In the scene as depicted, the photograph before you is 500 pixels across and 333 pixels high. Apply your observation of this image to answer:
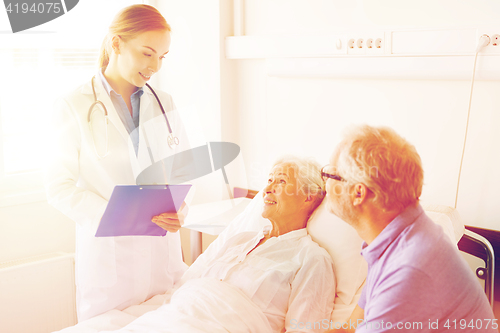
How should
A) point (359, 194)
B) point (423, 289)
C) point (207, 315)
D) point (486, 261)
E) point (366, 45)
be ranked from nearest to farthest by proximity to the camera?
point (423, 289)
point (359, 194)
point (207, 315)
point (486, 261)
point (366, 45)

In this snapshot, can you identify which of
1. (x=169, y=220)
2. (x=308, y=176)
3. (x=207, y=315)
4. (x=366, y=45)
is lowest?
(x=207, y=315)

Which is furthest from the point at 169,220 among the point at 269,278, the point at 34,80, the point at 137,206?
the point at 34,80

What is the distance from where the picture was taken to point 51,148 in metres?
1.64

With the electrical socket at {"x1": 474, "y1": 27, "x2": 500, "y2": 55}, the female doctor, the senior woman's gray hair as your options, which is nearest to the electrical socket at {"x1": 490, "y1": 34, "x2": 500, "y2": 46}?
the electrical socket at {"x1": 474, "y1": 27, "x2": 500, "y2": 55}

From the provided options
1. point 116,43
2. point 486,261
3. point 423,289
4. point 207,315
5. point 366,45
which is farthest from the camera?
point 366,45

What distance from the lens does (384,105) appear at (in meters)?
2.09

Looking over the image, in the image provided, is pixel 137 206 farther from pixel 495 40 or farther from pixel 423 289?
pixel 495 40

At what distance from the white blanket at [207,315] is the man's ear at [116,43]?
2.97 ft

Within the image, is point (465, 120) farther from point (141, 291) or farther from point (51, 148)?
point (51, 148)

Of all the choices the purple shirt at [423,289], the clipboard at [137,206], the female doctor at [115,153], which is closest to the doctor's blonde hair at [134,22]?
the female doctor at [115,153]

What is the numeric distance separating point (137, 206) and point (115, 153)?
30 centimetres

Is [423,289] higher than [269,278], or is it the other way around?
[423,289]

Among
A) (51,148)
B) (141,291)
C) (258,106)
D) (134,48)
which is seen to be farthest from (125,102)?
(258,106)

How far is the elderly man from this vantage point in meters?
0.94
